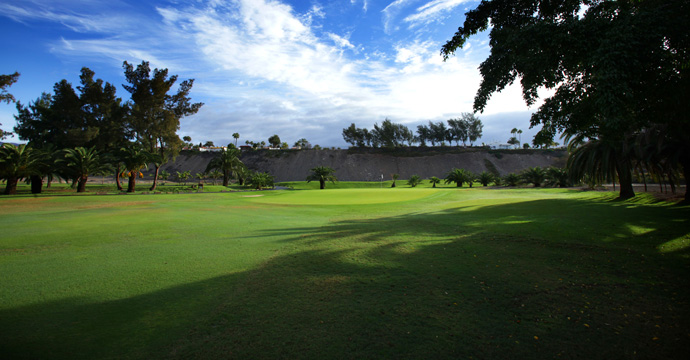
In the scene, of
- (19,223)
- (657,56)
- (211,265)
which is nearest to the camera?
(211,265)

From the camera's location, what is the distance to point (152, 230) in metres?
9.95

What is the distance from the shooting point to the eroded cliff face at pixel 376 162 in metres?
91.4

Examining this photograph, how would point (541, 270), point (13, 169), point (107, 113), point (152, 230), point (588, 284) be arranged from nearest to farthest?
point (588, 284) < point (541, 270) < point (152, 230) < point (13, 169) < point (107, 113)

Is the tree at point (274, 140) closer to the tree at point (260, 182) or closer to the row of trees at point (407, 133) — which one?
the row of trees at point (407, 133)

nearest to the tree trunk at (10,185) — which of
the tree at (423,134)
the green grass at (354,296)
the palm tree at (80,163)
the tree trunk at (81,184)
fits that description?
the palm tree at (80,163)

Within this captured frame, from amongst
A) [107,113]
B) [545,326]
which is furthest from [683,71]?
[107,113]

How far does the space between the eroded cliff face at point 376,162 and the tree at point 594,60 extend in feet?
260

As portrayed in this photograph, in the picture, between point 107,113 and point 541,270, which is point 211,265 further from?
point 107,113

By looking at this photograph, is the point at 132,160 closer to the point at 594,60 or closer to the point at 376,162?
the point at 594,60

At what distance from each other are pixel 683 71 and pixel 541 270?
700 cm

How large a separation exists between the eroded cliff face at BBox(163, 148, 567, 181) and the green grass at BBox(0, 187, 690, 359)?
82.6 metres

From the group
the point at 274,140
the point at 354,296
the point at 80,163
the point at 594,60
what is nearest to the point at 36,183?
the point at 80,163

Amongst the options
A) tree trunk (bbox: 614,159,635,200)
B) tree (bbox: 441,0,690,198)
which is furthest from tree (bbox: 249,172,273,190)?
tree trunk (bbox: 614,159,635,200)

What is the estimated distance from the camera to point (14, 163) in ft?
90.0
